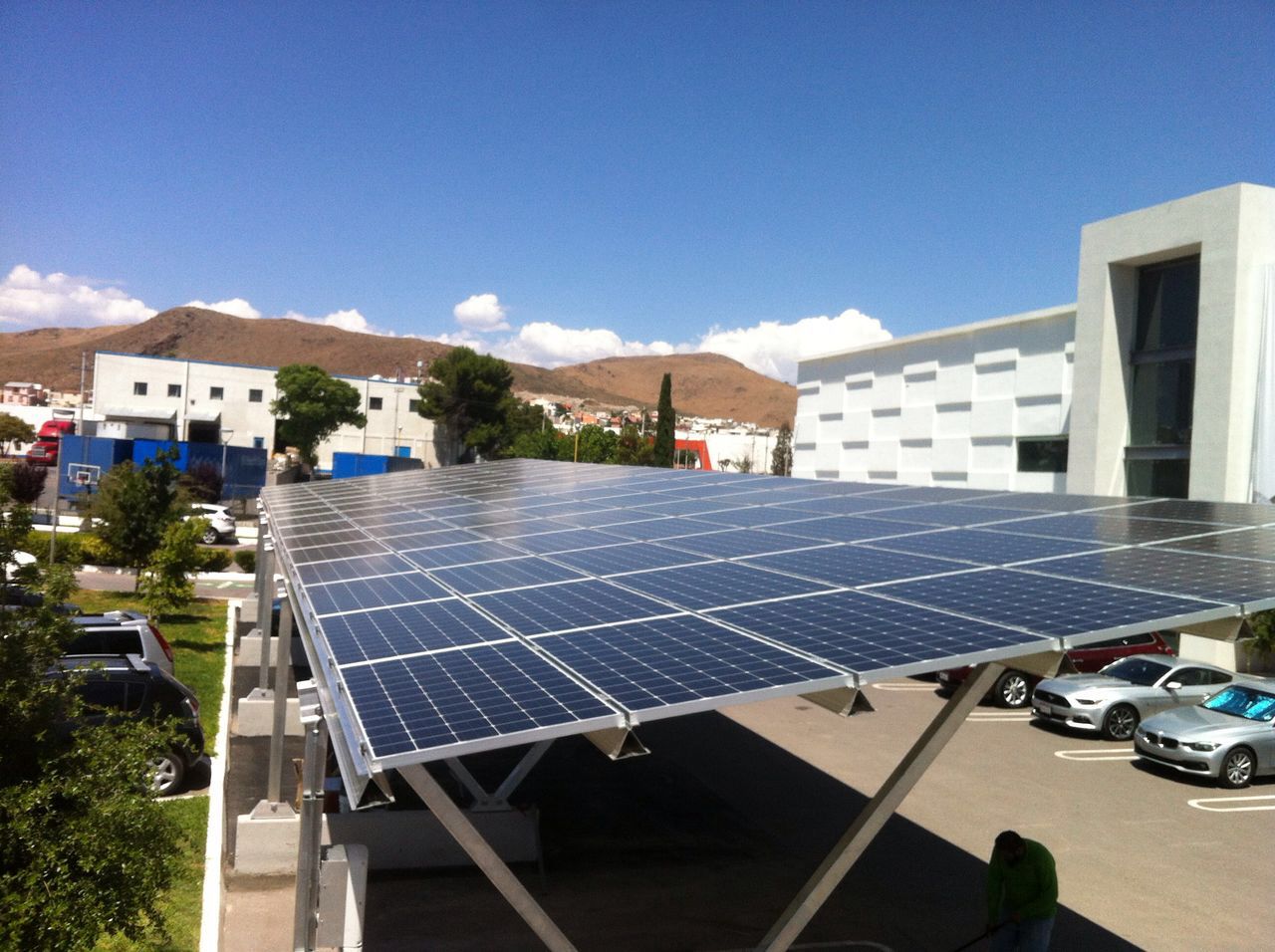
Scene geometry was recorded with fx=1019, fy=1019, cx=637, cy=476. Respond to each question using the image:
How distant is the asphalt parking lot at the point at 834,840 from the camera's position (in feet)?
37.1

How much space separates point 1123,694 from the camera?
71.1 feet

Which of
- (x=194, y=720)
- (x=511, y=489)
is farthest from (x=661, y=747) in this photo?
(x=194, y=720)

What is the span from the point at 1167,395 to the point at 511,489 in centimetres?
2220

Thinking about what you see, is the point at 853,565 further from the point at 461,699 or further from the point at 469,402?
the point at 469,402

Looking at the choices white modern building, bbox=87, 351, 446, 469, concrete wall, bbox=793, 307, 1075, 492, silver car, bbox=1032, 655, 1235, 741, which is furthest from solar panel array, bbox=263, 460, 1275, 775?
white modern building, bbox=87, 351, 446, 469

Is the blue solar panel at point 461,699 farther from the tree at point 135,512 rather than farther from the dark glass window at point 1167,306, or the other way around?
the dark glass window at point 1167,306

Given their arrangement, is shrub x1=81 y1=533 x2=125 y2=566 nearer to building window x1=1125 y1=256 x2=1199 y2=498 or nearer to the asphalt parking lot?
the asphalt parking lot

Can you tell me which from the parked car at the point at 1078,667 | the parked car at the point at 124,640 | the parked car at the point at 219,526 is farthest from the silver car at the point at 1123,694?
the parked car at the point at 219,526

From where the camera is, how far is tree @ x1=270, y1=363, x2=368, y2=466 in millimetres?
85875

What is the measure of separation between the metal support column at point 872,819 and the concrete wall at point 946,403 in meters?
30.9

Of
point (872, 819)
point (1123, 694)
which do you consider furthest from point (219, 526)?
point (872, 819)

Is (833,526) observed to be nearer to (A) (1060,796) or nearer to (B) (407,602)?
(B) (407,602)

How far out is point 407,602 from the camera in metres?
8.56

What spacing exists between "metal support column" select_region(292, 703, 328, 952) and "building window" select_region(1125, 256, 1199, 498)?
29.4 m
